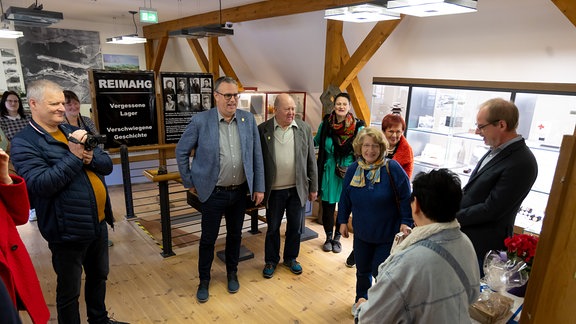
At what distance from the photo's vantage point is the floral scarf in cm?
220

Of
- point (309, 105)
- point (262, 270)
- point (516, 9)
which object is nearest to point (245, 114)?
point (262, 270)

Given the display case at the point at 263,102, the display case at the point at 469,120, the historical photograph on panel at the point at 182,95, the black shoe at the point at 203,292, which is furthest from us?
the display case at the point at 263,102

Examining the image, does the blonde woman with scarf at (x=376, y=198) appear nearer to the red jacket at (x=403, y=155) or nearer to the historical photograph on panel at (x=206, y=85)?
the red jacket at (x=403, y=155)

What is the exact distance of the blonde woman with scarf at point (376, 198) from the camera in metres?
2.17

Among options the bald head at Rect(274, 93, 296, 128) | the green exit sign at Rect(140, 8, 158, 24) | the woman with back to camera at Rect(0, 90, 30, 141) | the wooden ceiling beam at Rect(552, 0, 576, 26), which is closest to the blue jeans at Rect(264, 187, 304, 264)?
the bald head at Rect(274, 93, 296, 128)

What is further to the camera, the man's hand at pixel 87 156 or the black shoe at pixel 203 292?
the black shoe at pixel 203 292

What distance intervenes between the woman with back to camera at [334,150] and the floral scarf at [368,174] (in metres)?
1.08

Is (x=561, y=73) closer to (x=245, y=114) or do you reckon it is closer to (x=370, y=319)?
(x=245, y=114)

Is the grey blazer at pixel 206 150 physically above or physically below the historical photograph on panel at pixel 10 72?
below

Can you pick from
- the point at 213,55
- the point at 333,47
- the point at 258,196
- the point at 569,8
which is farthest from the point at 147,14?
the point at 569,8

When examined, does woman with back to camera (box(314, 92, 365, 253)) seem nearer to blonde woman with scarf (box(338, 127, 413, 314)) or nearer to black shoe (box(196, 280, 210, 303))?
blonde woman with scarf (box(338, 127, 413, 314))

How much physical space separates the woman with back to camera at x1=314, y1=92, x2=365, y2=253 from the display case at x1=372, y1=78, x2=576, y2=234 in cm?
117

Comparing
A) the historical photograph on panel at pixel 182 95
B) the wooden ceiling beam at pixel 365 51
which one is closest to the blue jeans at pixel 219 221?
the historical photograph on panel at pixel 182 95

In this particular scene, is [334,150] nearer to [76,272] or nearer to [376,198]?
[376,198]
